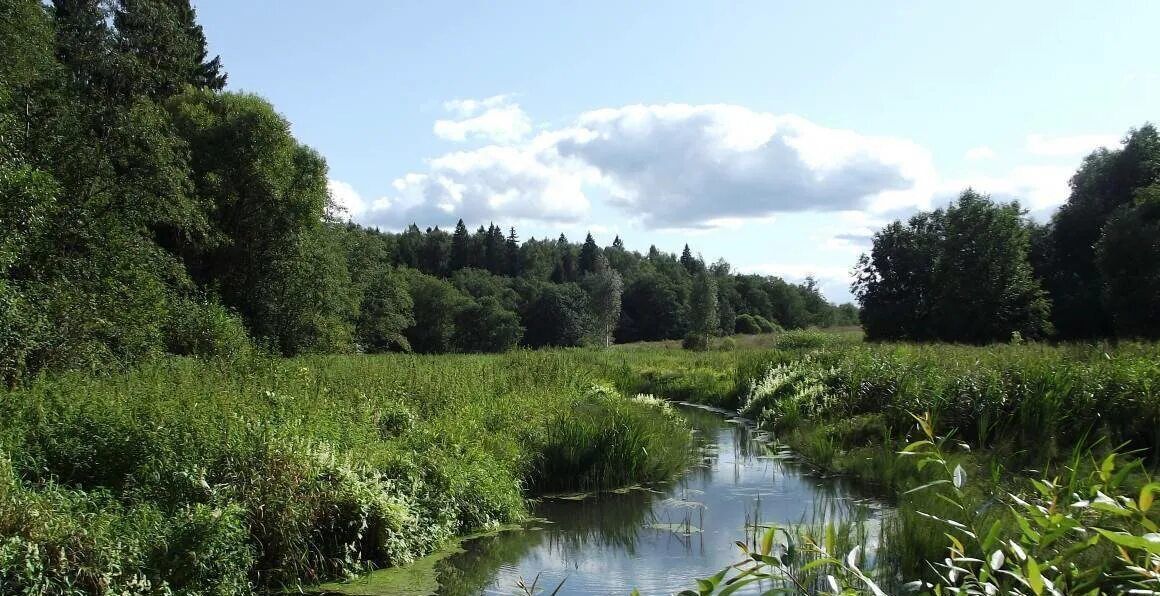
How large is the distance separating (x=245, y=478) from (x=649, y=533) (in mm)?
4405

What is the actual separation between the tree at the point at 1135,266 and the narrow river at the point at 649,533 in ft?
81.9

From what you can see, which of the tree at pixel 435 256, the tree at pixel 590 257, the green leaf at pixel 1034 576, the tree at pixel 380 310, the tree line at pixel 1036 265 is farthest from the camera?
the tree at pixel 590 257

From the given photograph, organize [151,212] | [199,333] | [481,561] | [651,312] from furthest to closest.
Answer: [651,312] < [199,333] < [151,212] < [481,561]

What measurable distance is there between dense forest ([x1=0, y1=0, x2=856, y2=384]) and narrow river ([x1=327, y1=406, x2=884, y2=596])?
823cm

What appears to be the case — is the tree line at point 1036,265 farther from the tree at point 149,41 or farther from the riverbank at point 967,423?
the tree at point 149,41

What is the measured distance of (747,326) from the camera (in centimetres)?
8631

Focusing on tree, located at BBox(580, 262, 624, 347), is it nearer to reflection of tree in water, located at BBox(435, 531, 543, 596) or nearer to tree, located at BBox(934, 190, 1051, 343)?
tree, located at BBox(934, 190, 1051, 343)

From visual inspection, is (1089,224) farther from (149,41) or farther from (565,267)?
(565,267)

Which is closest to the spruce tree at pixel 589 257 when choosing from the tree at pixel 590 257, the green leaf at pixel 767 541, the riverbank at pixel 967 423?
the tree at pixel 590 257

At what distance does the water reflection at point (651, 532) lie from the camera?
766cm

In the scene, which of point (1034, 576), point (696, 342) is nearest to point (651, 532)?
point (1034, 576)

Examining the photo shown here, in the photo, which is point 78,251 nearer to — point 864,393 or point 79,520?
point 79,520

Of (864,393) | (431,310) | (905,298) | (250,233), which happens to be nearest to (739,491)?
(864,393)

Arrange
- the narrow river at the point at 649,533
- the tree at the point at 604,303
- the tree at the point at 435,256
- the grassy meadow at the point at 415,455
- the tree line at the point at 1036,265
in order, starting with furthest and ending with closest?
1. the tree at the point at 435,256
2. the tree at the point at 604,303
3. the tree line at the point at 1036,265
4. the narrow river at the point at 649,533
5. the grassy meadow at the point at 415,455
